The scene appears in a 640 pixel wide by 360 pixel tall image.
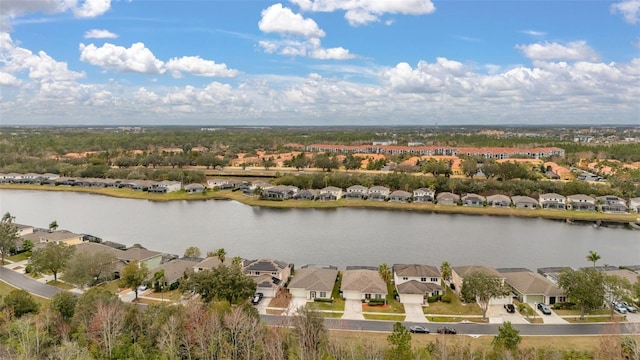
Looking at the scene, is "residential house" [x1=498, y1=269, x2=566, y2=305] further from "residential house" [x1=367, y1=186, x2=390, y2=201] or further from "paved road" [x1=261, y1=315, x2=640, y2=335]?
"residential house" [x1=367, y1=186, x2=390, y2=201]

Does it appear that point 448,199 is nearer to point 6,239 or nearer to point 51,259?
point 51,259

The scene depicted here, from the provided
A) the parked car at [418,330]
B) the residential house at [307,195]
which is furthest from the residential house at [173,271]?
the residential house at [307,195]

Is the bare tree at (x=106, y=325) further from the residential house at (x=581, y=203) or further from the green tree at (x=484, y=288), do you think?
the residential house at (x=581, y=203)

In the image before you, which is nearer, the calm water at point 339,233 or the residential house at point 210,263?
the residential house at point 210,263

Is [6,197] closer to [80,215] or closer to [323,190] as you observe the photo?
[80,215]

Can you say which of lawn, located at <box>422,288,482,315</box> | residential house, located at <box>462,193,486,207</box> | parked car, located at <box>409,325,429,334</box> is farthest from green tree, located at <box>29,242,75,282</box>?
residential house, located at <box>462,193,486,207</box>

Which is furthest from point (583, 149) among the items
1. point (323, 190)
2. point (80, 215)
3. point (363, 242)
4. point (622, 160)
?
point (80, 215)

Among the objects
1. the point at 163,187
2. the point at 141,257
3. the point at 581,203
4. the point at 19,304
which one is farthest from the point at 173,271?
the point at 581,203
